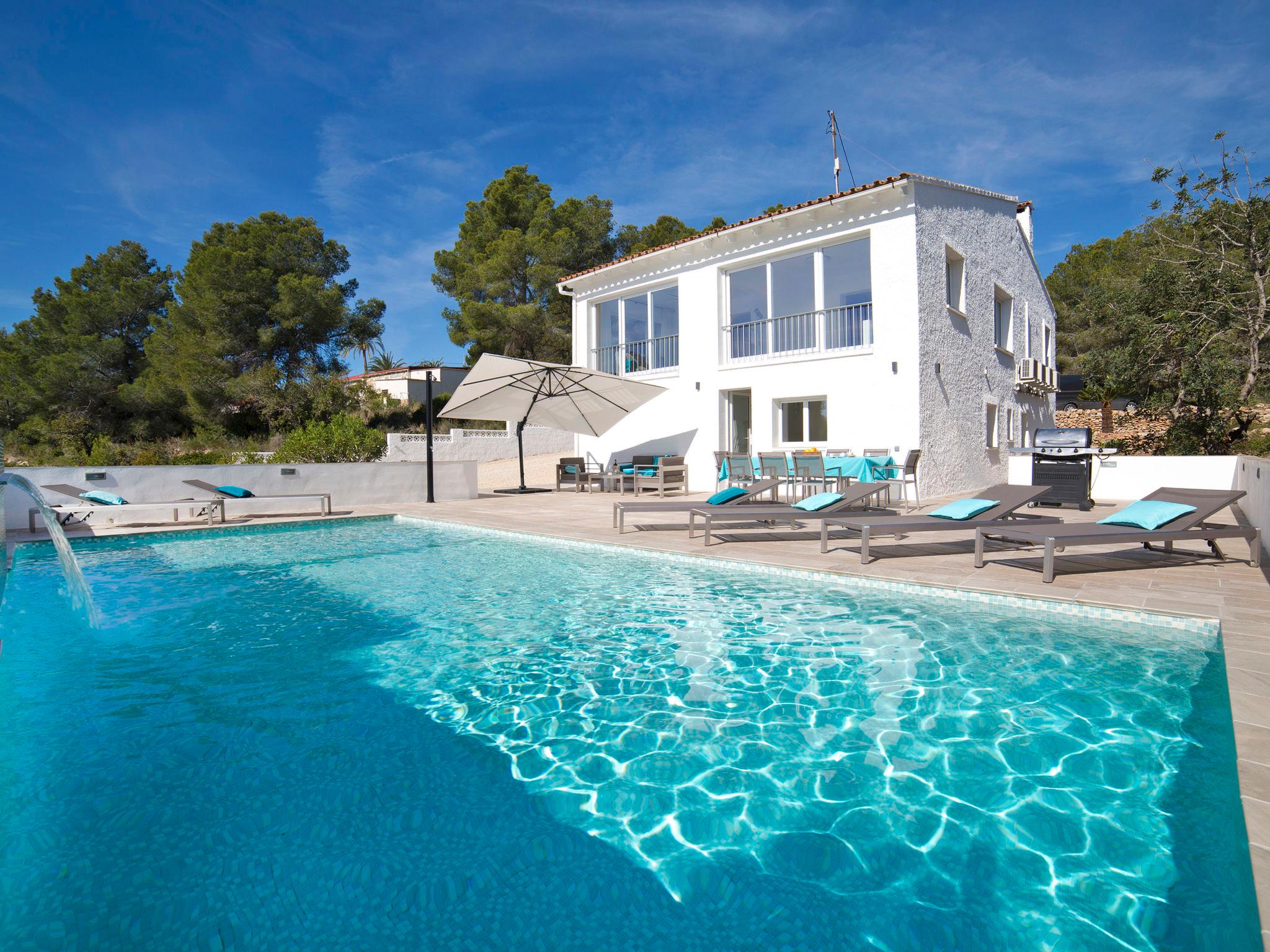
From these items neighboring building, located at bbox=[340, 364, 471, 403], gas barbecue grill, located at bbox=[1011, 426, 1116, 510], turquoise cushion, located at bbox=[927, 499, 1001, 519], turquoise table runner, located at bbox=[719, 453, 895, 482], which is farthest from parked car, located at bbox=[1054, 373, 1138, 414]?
neighboring building, located at bbox=[340, 364, 471, 403]

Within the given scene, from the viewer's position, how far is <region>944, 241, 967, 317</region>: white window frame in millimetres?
14055

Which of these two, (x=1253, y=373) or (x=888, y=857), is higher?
(x=1253, y=373)

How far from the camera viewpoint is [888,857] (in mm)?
2322

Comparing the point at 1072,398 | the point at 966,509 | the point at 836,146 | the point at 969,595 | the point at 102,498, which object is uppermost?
the point at 836,146

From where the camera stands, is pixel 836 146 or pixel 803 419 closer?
pixel 803 419

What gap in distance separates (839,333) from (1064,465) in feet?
16.8

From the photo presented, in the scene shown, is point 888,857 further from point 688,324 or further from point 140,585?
point 688,324

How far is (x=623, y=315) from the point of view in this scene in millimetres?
18672

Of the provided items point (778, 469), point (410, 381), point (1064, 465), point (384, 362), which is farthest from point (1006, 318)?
point (384, 362)

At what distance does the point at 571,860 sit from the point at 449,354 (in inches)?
1570

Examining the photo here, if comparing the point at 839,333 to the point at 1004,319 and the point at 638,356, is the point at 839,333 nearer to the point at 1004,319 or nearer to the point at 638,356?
the point at 638,356

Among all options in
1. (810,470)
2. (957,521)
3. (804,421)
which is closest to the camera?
(957,521)

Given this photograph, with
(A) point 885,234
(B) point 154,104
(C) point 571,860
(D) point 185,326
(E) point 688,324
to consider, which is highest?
(B) point 154,104

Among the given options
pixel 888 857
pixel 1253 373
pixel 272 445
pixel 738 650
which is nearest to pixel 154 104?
pixel 272 445
